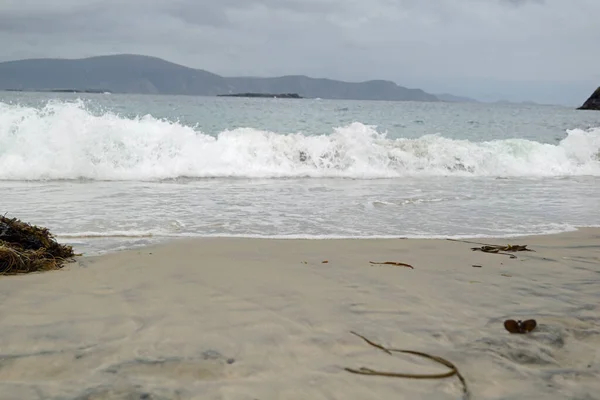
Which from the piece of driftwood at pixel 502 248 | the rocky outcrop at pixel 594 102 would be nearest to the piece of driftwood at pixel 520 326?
the piece of driftwood at pixel 502 248

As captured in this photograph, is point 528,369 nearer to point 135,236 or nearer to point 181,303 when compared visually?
point 181,303

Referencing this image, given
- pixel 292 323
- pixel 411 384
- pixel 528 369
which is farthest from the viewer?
pixel 292 323

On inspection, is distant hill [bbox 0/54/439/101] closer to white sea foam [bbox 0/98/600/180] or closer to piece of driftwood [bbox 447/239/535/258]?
white sea foam [bbox 0/98/600/180]

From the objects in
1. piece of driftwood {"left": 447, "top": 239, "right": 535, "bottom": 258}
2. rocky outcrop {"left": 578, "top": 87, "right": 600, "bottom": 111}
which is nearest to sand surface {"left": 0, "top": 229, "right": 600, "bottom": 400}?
piece of driftwood {"left": 447, "top": 239, "right": 535, "bottom": 258}

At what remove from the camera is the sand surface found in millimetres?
2457

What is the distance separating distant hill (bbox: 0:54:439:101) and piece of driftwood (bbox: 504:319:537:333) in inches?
4854

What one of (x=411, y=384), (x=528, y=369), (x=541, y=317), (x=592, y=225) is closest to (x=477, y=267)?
(x=541, y=317)

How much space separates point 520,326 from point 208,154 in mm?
12344

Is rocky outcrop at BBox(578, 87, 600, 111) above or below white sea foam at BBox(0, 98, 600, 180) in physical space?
above

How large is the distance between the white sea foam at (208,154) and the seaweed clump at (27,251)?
8.14 meters

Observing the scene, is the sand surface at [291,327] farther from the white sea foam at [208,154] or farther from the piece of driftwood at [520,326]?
the white sea foam at [208,154]

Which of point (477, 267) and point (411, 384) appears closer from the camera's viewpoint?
point (411, 384)

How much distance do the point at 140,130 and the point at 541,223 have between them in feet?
36.4

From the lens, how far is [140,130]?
602 inches
